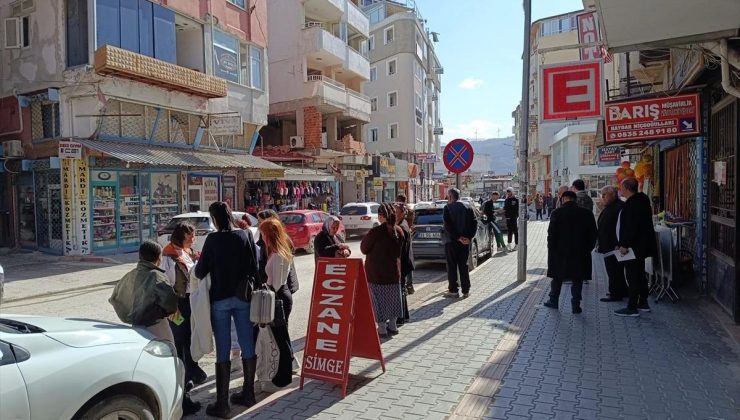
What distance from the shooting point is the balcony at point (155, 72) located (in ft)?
49.1

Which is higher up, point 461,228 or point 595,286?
point 461,228

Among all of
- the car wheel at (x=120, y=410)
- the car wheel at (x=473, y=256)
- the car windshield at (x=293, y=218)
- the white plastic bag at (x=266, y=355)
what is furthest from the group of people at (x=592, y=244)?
the car windshield at (x=293, y=218)

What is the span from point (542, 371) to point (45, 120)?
17.6 meters

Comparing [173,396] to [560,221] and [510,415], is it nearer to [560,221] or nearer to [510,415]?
[510,415]

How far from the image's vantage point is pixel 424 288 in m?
9.98

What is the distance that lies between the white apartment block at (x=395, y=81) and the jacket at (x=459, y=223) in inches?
1520

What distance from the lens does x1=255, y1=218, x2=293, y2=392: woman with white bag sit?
4.81m

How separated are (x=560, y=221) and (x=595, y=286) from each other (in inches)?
110

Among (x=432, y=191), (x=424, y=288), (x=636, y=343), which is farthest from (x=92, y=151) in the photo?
(x=432, y=191)

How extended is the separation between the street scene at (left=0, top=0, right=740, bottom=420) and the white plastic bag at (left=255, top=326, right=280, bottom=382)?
0.06 feet

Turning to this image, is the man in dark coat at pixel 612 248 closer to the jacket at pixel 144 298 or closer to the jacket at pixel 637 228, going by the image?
the jacket at pixel 637 228

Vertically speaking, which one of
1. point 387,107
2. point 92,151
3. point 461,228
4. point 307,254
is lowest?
point 307,254

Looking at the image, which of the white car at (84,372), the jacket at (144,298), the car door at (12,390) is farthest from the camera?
the jacket at (144,298)

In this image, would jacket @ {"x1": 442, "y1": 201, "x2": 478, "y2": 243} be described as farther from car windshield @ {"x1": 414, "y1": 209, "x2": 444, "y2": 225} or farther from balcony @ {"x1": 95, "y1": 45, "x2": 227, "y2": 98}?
balcony @ {"x1": 95, "y1": 45, "x2": 227, "y2": 98}
